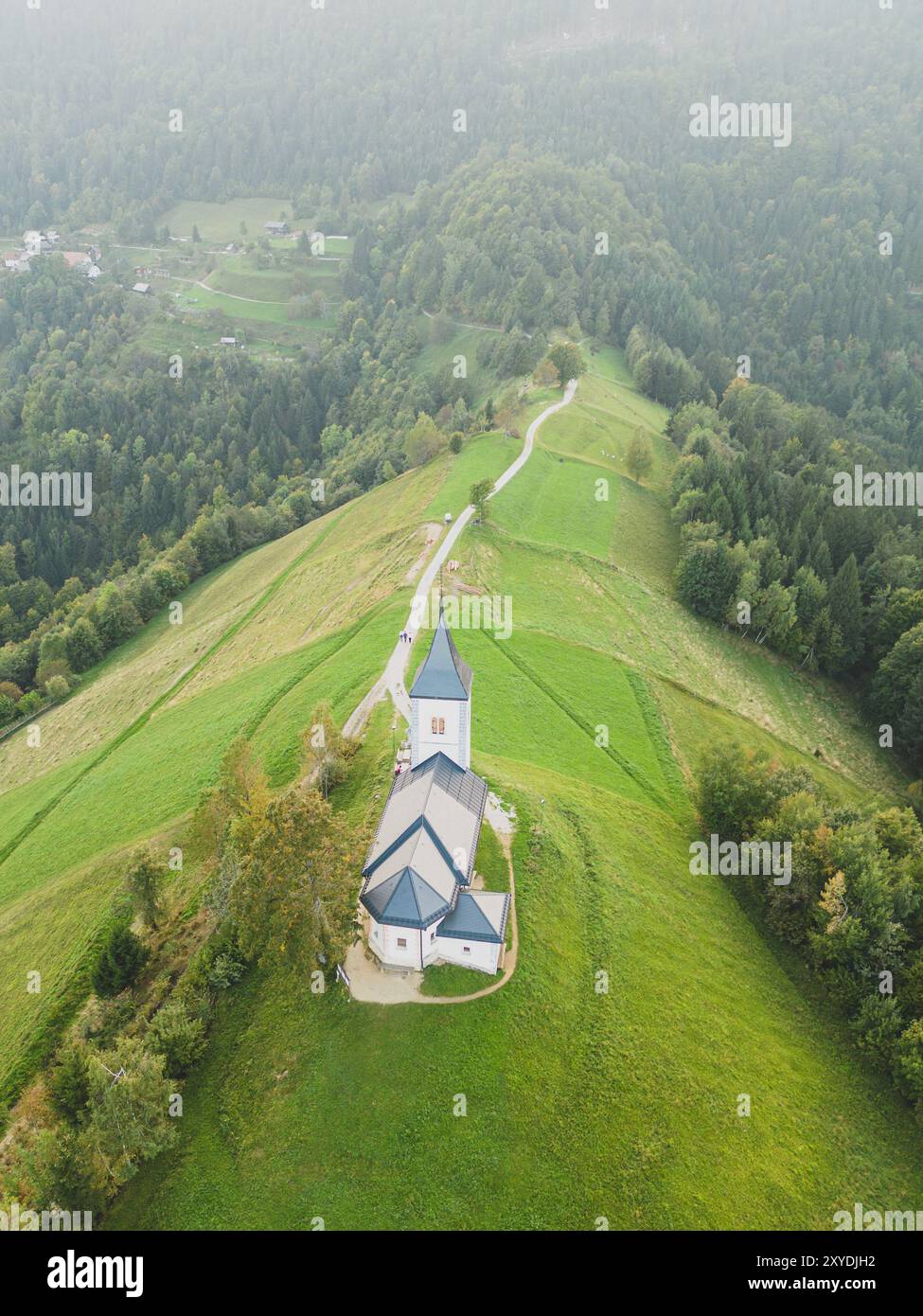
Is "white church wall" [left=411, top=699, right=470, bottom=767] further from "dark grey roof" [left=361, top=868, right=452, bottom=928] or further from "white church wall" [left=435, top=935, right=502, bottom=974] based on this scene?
"white church wall" [left=435, top=935, right=502, bottom=974]

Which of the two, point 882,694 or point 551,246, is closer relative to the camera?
point 882,694

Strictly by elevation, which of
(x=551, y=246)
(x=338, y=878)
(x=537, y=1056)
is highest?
(x=551, y=246)

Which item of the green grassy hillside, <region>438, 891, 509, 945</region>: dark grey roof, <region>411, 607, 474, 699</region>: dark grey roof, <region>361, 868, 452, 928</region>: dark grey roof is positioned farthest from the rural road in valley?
<region>411, 607, 474, 699</region>: dark grey roof

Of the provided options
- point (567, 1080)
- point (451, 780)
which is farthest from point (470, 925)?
point (451, 780)

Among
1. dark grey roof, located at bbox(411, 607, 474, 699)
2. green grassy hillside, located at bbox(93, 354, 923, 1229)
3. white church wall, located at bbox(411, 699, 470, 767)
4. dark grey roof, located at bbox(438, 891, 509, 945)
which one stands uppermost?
dark grey roof, located at bbox(411, 607, 474, 699)

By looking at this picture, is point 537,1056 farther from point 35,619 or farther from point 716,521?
point 35,619

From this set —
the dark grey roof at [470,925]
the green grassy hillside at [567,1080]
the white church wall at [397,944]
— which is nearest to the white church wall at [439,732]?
the green grassy hillside at [567,1080]
